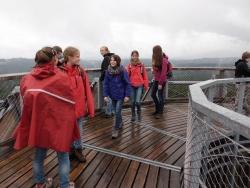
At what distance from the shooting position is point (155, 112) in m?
8.23

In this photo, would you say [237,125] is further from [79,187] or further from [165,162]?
[165,162]

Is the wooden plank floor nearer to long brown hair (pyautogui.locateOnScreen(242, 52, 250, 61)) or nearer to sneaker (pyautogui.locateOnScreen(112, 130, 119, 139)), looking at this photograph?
sneaker (pyautogui.locateOnScreen(112, 130, 119, 139))

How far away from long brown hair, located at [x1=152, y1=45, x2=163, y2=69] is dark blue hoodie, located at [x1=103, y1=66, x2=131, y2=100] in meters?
1.50

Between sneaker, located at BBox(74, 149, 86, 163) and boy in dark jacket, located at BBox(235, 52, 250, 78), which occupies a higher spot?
boy in dark jacket, located at BBox(235, 52, 250, 78)

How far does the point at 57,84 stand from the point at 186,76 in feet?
25.4

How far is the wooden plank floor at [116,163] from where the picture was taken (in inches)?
163

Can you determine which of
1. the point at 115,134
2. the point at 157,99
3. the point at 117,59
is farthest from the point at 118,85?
the point at 157,99

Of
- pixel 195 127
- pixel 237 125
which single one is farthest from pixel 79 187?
pixel 237 125

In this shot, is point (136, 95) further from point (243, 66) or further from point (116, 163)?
point (116, 163)

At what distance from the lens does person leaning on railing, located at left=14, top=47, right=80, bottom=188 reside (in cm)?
315

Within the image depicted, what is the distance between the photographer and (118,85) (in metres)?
5.98

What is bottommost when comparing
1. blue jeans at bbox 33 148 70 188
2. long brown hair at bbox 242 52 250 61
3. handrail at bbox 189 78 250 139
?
blue jeans at bbox 33 148 70 188

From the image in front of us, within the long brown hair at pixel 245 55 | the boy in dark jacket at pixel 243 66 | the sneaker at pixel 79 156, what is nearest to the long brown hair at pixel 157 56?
the boy in dark jacket at pixel 243 66

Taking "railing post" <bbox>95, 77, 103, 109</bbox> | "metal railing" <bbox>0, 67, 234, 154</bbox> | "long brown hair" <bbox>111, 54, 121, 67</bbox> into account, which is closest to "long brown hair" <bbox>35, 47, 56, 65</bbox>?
"metal railing" <bbox>0, 67, 234, 154</bbox>
